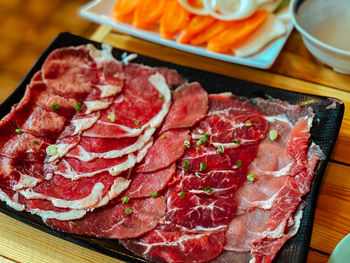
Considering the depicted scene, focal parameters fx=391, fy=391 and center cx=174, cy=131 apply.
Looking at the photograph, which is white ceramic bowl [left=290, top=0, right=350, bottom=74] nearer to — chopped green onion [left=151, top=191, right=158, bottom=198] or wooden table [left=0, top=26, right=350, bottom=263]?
wooden table [left=0, top=26, right=350, bottom=263]

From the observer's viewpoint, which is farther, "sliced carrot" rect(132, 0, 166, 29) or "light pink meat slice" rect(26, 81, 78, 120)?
"sliced carrot" rect(132, 0, 166, 29)

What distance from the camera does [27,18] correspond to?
13.2 ft

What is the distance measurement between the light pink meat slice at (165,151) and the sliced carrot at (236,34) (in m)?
A: 0.68

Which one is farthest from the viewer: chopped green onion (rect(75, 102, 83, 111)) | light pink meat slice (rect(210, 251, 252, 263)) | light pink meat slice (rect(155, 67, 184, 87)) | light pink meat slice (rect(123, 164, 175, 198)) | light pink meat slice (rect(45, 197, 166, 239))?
light pink meat slice (rect(155, 67, 184, 87))

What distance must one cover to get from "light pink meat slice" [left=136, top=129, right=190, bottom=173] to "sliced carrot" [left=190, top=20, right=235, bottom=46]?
2.40ft

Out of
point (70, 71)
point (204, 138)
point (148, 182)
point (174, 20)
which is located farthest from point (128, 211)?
point (174, 20)

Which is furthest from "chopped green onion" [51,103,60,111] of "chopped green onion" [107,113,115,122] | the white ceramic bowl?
the white ceramic bowl

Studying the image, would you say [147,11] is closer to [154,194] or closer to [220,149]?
[220,149]

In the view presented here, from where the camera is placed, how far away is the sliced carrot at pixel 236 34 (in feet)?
7.93

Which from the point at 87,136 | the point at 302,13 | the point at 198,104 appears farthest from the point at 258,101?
the point at 87,136

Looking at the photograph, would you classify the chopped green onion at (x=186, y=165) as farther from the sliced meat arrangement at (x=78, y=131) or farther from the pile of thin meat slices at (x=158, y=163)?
the sliced meat arrangement at (x=78, y=131)

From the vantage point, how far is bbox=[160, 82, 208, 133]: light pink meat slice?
2100 mm

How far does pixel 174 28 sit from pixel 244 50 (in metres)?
0.48

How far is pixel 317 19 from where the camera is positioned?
7.92 feet
